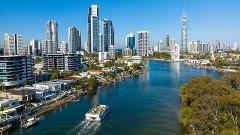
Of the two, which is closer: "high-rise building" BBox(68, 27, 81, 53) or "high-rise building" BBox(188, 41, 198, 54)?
"high-rise building" BBox(68, 27, 81, 53)

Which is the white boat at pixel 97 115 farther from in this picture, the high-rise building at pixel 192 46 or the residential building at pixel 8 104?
the high-rise building at pixel 192 46

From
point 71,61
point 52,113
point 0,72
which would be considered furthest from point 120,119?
point 71,61

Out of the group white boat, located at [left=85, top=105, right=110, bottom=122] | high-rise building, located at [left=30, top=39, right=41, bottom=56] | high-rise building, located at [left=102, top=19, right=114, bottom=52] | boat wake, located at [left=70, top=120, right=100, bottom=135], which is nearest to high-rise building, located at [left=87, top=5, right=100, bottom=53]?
high-rise building, located at [left=102, top=19, right=114, bottom=52]

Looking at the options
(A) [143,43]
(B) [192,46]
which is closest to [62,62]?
(A) [143,43]

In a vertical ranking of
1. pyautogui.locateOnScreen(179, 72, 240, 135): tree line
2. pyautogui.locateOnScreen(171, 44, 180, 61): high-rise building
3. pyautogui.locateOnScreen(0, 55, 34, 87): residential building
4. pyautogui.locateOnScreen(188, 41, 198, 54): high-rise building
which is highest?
pyautogui.locateOnScreen(188, 41, 198, 54): high-rise building

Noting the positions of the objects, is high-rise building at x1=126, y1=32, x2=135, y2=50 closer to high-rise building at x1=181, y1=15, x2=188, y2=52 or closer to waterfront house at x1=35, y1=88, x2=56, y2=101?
high-rise building at x1=181, y1=15, x2=188, y2=52

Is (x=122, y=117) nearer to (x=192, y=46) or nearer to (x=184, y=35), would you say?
(x=184, y=35)

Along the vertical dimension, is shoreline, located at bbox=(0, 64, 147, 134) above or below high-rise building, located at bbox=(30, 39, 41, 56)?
below
